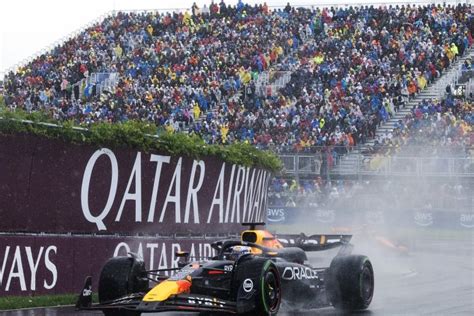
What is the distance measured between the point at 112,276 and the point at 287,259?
2.85 meters

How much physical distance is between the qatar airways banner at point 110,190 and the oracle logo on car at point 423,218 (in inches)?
532

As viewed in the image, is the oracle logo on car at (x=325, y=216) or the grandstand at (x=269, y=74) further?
the grandstand at (x=269, y=74)

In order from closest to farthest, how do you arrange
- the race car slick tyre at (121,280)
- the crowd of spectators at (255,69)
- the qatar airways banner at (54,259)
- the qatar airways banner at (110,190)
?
the race car slick tyre at (121,280) → the qatar airways banner at (54,259) → the qatar airways banner at (110,190) → the crowd of spectators at (255,69)

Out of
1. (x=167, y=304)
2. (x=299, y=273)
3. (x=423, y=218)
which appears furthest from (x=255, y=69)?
(x=167, y=304)

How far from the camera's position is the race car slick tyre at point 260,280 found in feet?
38.7

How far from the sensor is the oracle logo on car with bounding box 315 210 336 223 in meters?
32.9

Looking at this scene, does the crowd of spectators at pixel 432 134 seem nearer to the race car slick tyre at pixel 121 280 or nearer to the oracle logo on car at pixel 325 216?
the oracle logo on car at pixel 325 216

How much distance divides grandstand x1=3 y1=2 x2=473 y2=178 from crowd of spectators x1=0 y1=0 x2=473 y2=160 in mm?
60

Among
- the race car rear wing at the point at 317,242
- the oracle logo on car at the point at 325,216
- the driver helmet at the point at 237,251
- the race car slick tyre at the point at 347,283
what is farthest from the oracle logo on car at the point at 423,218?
the driver helmet at the point at 237,251

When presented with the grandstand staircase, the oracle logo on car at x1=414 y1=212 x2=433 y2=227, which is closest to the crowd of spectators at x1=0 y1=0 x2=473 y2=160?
the grandstand staircase

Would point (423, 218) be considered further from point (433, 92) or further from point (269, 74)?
point (269, 74)

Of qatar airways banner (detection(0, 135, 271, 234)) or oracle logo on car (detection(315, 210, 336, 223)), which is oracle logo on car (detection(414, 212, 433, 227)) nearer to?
oracle logo on car (detection(315, 210, 336, 223))

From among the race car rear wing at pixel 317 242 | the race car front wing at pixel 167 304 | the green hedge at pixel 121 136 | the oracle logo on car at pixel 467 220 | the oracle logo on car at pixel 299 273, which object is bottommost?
the oracle logo on car at pixel 467 220

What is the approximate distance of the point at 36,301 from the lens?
45.1 feet
